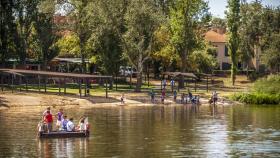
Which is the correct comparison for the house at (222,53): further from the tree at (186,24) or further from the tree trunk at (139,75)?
the tree trunk at (139,75)

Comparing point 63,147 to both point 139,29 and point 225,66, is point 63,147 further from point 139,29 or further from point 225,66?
point 225,66

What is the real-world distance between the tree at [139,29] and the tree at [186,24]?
11.1 m

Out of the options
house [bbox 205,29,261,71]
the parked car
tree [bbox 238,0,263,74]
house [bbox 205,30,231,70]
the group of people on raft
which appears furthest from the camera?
house [bbox 205,30,231,70]

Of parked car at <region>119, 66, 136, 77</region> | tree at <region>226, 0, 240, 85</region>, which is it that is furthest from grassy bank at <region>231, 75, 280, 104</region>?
parked car at <region>119, 66, 136, 77</region>

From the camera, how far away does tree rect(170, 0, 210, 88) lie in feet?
399

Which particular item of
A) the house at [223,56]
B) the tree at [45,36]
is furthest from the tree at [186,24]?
the house at [223,56]

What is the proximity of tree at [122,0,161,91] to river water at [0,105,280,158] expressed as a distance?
20.0 m

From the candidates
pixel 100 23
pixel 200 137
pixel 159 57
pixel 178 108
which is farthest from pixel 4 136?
pixel 159 57

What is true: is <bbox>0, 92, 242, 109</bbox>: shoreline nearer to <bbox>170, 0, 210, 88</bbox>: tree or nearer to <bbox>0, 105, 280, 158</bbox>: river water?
<bbox>0, 105, 280, 158</bbox>: river water

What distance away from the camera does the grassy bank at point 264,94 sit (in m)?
Answer: 104

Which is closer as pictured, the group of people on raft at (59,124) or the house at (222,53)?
the group of people on raft at (59,124)

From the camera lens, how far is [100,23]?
360 feet

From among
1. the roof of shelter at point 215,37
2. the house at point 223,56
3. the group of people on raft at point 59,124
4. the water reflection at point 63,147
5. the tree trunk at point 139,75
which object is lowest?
the water reflection at point 63,147

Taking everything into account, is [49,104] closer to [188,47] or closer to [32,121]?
[32,121]
